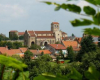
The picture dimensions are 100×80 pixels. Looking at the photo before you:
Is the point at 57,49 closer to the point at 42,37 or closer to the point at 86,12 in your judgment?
the point at 42,37

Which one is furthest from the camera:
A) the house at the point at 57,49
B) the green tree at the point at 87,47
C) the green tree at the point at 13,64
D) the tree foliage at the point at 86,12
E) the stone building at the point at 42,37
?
the stone building at the point at 42,37

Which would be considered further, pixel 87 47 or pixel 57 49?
pixel 57 49

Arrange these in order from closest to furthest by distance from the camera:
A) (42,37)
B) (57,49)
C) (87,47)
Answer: (87,47) < (57,49) < (42,37)

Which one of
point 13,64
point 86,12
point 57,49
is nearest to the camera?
point 86,12

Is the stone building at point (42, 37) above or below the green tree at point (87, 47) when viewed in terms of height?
above

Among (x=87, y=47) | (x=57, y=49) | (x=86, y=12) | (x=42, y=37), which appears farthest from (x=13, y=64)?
(x=42, y=37)

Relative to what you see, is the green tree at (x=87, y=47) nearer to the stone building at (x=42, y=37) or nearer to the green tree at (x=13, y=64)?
the stone building at (x=42, y=37)

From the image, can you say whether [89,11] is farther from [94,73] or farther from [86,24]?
[94,73]

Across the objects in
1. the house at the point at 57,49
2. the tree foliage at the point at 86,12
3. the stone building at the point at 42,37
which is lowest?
the house at the point at 57,49

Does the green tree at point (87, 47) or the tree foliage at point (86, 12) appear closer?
the tree foliage at point (86, 12)

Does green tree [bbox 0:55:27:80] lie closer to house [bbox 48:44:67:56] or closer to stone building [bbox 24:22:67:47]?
house [bbox 48:44:67:56]

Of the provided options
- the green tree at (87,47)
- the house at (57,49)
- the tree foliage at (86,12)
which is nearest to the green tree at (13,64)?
the tree foliage at (86,12)

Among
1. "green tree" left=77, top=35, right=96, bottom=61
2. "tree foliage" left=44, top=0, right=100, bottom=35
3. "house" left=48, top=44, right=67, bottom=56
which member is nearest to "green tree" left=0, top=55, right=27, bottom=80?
"tree foliage" left=44, top=0, right=100, bottom=35

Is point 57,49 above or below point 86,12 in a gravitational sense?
below
